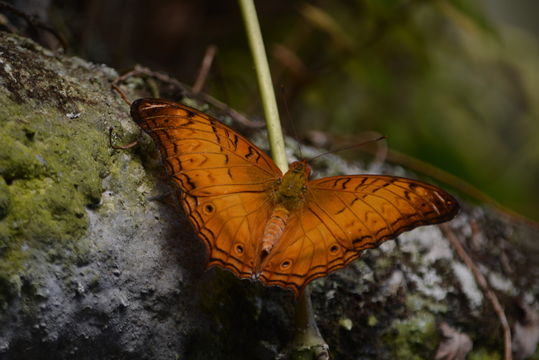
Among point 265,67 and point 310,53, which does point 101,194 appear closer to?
point 265,67

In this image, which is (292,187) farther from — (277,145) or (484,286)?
(484,286)

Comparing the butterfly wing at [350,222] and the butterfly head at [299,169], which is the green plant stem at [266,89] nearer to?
the butterfly head at [299,169]

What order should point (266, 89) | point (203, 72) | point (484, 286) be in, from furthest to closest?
point (203, 72)
point (484, 286)
point (266, 89)

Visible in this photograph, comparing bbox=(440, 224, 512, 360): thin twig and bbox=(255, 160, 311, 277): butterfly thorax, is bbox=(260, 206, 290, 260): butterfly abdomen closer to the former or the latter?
bbox=(255, 160, 311, 277): butterfly thorax

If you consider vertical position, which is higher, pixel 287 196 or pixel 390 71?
pixel 390 71

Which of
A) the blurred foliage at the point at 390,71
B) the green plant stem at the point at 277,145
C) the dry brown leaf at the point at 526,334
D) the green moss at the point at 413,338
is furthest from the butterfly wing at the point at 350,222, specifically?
the blurred foliage at the point at 390,71

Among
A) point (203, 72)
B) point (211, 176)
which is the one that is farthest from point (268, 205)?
point (203, 72)

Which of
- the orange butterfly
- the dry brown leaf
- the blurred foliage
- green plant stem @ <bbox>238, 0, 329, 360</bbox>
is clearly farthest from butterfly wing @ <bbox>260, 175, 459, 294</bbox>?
the blurred foliage
